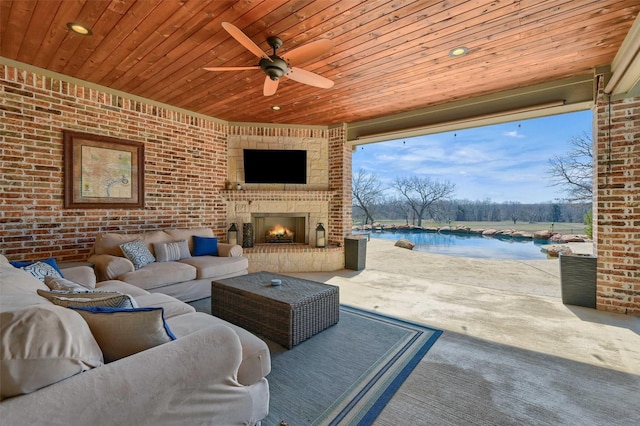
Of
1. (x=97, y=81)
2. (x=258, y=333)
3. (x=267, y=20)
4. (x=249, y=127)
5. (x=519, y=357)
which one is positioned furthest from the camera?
(x=249, y=127)

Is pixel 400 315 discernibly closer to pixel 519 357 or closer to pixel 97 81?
pixel 519 357

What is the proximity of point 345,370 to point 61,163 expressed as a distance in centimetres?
401

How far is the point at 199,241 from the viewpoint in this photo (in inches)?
162

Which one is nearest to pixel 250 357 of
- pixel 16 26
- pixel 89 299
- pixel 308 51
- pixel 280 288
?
pixel 89 299

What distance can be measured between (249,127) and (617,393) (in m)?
5.44

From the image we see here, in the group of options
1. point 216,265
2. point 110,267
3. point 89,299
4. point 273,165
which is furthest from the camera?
point 273,165

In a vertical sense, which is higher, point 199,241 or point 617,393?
point 199,241

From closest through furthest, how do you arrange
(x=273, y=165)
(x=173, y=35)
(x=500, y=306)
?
(x=173, y=35) → (x=500, y=306) → (x=273, y=165)

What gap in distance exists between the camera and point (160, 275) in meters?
3.14

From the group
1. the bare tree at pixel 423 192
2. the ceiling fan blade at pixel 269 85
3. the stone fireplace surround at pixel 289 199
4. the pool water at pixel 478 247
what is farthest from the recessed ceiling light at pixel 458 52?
the bare tree at pixel 423 192

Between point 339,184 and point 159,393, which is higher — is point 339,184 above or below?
above

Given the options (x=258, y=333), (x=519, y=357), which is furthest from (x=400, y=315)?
(x=258, y=333)

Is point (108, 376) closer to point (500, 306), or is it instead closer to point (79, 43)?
point (79, 43)

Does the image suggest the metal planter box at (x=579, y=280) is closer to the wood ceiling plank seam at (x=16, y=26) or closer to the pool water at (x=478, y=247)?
the pool water at (x=478, y=247)
